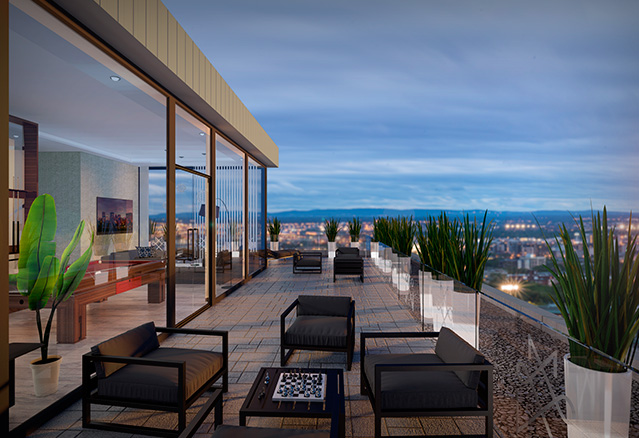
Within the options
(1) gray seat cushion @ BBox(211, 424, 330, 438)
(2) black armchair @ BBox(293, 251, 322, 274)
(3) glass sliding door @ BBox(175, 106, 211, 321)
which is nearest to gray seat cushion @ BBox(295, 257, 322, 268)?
(2) black armchair @ BBox(293, 251, 322, 274)

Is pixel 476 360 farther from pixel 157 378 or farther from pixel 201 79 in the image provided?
pixel 201 79

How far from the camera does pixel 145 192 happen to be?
463 centimetres

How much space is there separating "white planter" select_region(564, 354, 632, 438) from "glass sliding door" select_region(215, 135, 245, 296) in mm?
5856

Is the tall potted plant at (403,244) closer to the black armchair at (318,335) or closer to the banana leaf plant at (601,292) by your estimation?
the black armchair at (318,335)

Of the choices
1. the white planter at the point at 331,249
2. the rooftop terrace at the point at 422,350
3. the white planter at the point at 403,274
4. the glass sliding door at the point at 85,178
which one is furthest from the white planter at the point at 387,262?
the white planter at the point at 331,249

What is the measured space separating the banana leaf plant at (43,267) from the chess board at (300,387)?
1824 millimetres

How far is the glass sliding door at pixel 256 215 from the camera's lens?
33.2 ft

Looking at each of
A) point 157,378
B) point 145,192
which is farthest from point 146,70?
point 157,378

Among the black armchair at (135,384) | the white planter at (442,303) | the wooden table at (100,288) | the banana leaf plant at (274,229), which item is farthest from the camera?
the banana leaf plant at (274,229)

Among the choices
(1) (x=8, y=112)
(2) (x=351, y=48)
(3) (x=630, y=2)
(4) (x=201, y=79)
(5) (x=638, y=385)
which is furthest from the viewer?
(2) (x=351, y=48)

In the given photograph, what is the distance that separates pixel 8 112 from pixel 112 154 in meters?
1.52

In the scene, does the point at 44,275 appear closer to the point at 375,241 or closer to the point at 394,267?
the point at 394,267

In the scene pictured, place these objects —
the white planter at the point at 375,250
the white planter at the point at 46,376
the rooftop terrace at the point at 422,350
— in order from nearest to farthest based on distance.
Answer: the rooftop terrace at the point at 422,350
the white planter at the point at 46,376
the white planter at the point at 375,250

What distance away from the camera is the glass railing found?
196 centimetres
